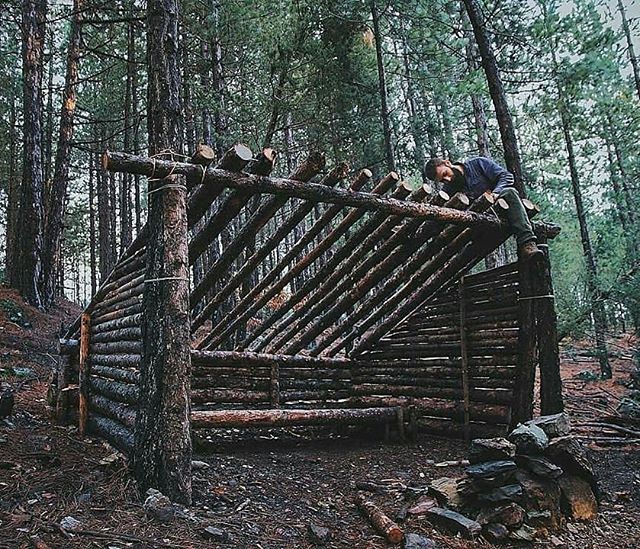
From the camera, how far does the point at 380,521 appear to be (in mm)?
3580

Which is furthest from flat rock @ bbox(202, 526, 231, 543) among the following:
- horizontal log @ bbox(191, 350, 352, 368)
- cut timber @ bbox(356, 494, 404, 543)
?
horizontal log @ bbox(191, 350, 352, 368)

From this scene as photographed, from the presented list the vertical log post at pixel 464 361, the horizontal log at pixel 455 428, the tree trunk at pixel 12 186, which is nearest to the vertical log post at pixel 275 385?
the horizontal log at pixel 455 428

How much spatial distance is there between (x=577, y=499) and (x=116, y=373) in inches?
176

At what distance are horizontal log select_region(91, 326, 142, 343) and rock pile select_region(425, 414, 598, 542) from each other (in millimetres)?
3063

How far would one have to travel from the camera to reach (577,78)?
8508mm

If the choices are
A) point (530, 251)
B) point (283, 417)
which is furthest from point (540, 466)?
point (283, 417)

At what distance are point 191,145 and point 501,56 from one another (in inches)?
359

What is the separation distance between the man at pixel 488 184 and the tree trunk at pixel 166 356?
3155mm

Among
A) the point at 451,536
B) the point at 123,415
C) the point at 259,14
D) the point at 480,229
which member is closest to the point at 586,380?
the point at 480,229

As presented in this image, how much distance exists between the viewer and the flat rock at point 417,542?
319 centimetres

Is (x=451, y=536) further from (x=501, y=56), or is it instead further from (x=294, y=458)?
(x=501, y=56)

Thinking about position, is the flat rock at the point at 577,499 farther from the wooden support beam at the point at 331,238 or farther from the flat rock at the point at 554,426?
the wooden support beam at the point at 331,238

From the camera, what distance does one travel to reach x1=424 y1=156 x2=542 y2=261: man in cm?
565

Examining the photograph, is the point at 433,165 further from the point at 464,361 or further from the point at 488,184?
the point at 464,361
